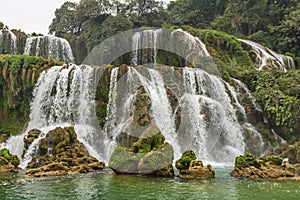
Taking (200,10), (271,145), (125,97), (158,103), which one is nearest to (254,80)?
(271,145)

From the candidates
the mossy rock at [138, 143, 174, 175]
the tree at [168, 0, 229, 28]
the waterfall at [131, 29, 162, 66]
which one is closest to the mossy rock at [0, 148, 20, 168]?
the mossy rock at [138, 143, 174, 175]

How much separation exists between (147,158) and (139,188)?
2931 millimetres

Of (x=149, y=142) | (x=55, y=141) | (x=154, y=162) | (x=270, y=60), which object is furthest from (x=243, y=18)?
(x=154, y=162)

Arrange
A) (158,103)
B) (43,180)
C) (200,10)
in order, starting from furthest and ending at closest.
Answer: (200,10) < (158,103) < (43,180)

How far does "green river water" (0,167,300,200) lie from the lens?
12023mm

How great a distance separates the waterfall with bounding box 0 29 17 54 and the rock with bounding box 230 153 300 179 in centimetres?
2483

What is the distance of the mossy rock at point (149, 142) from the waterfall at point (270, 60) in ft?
58.5

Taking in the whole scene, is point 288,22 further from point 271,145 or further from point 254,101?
point 271,145

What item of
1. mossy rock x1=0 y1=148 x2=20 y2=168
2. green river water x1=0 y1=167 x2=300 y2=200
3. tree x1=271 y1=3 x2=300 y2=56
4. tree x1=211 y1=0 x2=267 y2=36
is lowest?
green river water x1=0 y1=167 x2=300 y2=200

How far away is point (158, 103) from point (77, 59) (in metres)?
17.8

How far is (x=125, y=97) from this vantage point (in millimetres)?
24328

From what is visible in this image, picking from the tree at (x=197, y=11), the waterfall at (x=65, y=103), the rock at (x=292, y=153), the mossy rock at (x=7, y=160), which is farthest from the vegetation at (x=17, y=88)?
the tree at (x=197, y=11)

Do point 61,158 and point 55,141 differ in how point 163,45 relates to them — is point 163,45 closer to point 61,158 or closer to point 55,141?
point 55,141

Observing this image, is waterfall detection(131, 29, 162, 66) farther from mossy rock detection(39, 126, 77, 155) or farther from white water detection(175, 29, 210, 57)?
mossy rock detection(39, 126, 77, 155)
